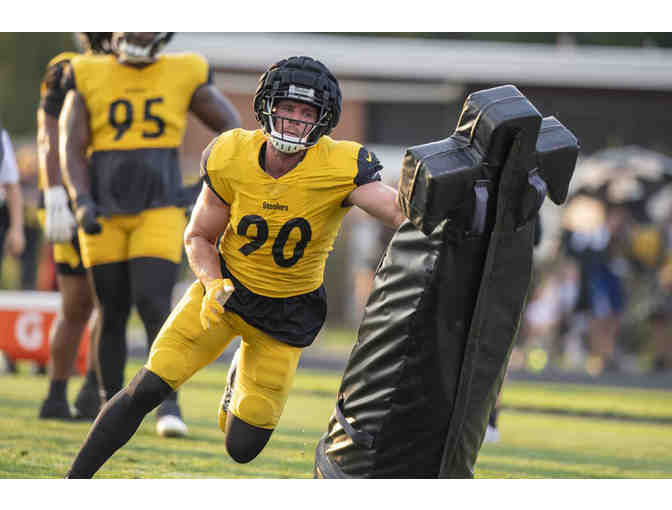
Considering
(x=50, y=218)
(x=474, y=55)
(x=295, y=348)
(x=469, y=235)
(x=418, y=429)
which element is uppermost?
(x=469, y=235)

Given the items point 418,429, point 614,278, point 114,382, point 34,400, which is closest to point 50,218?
point 114,382

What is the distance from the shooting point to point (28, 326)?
8.47m

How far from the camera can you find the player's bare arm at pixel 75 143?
536 cm

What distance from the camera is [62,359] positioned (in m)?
5.94

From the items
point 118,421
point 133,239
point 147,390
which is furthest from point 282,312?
point 133,239

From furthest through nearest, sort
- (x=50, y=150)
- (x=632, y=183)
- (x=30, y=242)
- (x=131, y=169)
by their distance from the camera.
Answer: (x=632, y=183) → (x=30, y=242) → (x=50, y=150) → (x=131, y=169)

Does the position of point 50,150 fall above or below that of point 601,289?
above

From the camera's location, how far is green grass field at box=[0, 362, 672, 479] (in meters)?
4.44

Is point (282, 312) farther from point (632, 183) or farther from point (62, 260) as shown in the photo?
point (632, 183)

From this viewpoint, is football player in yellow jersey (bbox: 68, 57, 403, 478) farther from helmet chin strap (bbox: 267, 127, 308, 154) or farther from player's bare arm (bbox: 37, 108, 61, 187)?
player's bare arm (bbox: 37, 108, 61, 187)

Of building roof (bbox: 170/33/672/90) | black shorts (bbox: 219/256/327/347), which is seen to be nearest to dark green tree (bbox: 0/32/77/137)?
building roof (bbox: 170/33/672/90)

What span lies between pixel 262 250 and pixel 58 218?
203 cm
